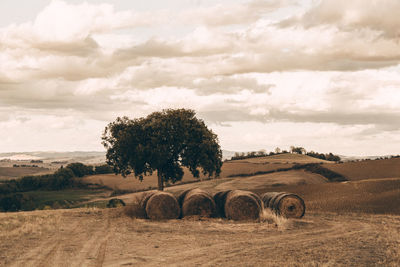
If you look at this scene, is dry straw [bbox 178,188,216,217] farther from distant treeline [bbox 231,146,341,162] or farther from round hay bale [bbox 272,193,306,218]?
distant treeline [bbox 231,146,341,162]

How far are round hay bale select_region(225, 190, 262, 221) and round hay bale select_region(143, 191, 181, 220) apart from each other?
109 inches

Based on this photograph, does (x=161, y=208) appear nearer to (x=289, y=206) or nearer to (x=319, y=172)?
(x=289, y=206)

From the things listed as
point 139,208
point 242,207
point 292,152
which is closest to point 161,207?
point 139,208

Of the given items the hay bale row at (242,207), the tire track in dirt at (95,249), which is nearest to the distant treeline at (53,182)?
the hay bale row at (242,207)

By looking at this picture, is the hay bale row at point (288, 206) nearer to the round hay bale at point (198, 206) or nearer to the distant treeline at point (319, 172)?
the round hay bale at point (198, 206)

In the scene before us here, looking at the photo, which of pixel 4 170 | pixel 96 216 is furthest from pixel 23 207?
pixel 4 170

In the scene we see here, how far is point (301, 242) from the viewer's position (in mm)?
15531

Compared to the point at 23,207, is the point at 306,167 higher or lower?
higher

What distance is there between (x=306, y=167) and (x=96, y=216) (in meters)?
42.0

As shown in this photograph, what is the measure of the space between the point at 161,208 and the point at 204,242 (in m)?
7.44

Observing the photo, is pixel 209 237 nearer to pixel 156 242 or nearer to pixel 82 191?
pixel 156 242

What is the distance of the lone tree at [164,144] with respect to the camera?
128ft

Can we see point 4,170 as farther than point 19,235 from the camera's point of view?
Yes

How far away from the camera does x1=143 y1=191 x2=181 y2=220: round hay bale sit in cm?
2272
